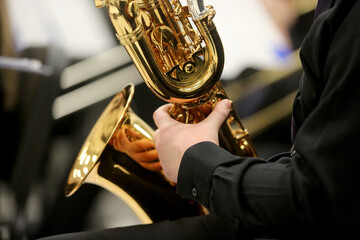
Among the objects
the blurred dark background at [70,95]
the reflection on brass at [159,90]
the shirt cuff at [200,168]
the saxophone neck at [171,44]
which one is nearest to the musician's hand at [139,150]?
the reflection on brass at [159,90]

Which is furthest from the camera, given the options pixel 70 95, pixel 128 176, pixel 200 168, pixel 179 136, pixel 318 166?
pixel 70 95

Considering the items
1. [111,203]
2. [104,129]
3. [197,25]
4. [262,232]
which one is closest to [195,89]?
[197,25]

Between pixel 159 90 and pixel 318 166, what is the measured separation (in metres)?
0.53

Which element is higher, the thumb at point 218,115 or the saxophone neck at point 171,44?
the saxophone neck at point 171,44

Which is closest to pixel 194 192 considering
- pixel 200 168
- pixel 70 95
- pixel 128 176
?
pixel 200 168

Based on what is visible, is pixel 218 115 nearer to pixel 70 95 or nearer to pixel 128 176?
pixel 128 176

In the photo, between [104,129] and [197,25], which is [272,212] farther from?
[104,129]

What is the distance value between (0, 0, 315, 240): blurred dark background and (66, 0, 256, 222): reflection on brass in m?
1.18

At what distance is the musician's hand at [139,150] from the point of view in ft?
4.40

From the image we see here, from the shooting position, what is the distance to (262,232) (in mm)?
863

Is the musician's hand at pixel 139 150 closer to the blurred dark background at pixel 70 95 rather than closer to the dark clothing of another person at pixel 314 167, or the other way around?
the dark clothing of another person at pixel 314 167

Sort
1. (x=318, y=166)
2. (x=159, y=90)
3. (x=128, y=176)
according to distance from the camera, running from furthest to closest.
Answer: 1. (x=128, y=176)
2. (x=159, y=90)
3. (x=318, y=166)

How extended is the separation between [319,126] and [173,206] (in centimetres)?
68

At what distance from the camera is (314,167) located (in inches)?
29.5
